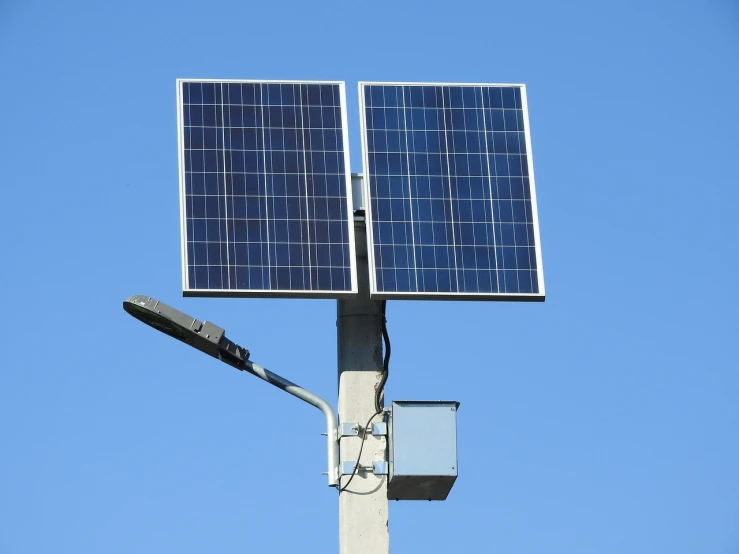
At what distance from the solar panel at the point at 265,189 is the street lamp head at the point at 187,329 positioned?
2.21 ft

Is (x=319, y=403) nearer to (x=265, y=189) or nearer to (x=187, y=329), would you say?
(x=187, y=329)

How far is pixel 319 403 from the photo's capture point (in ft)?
56.3

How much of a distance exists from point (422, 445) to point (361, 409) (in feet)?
3.05

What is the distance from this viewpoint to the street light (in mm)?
16625

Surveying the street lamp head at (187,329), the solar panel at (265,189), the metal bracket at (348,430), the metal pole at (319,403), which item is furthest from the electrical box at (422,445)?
the street lamp head at (187,329)

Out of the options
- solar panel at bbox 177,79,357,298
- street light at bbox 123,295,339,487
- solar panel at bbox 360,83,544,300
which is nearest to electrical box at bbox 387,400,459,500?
street light at bbox 123,295,339,487

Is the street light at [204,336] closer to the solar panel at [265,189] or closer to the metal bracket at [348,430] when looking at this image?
the metal bracket at [348,430]

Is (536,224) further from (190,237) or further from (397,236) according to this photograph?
(190,237)

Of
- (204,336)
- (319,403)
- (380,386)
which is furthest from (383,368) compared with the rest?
(204,336)

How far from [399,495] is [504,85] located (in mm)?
5658

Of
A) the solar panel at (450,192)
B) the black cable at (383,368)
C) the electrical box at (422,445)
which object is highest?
the solar panel at (450,192)

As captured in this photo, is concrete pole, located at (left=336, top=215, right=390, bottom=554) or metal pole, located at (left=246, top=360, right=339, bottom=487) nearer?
metal pole, located at (left=246, top=360, right=339, bottom=487)

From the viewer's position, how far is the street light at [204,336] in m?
16.6

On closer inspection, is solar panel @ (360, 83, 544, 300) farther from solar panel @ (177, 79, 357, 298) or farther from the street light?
the street light
